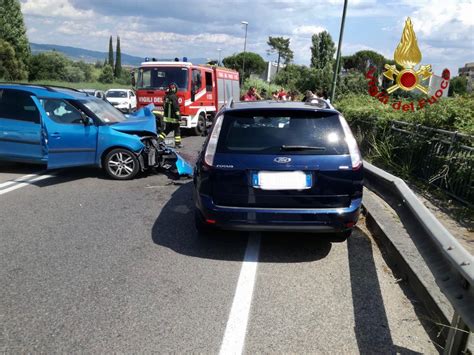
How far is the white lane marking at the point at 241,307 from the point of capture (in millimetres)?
2916

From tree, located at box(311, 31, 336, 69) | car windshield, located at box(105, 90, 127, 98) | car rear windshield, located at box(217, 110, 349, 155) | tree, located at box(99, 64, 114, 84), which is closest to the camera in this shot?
car rear windshield, located at box(217, 110, 349, 155)

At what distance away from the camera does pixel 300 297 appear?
3.64 m

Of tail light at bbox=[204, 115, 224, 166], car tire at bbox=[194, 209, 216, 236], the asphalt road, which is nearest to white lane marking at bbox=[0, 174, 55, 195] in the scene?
the asphalt road

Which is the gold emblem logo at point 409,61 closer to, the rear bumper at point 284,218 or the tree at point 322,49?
the rear bumper at point 284,218

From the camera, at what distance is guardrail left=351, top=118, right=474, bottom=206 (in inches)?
244

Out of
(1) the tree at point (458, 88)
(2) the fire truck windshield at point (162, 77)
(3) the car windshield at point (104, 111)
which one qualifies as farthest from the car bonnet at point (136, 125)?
(1) the tree at point (458, 88)

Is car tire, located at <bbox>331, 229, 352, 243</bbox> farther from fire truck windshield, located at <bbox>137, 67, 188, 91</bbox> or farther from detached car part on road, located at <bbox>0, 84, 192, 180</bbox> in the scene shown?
fire truck windshield, located at <bbox>137, 67, 188, 91</bbox>

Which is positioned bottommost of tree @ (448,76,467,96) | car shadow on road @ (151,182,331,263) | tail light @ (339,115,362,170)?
car shadow on road @ (151,182,331,263)

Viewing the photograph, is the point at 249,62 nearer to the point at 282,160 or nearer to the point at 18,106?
the point at 18,106

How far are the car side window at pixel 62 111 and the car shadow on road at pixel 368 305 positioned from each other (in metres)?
5.44

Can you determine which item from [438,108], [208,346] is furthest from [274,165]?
[438,108]

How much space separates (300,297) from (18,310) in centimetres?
222

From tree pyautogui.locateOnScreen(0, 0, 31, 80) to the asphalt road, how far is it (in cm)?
5525

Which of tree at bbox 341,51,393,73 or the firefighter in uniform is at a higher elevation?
tree at bbox 341,51,393,73
